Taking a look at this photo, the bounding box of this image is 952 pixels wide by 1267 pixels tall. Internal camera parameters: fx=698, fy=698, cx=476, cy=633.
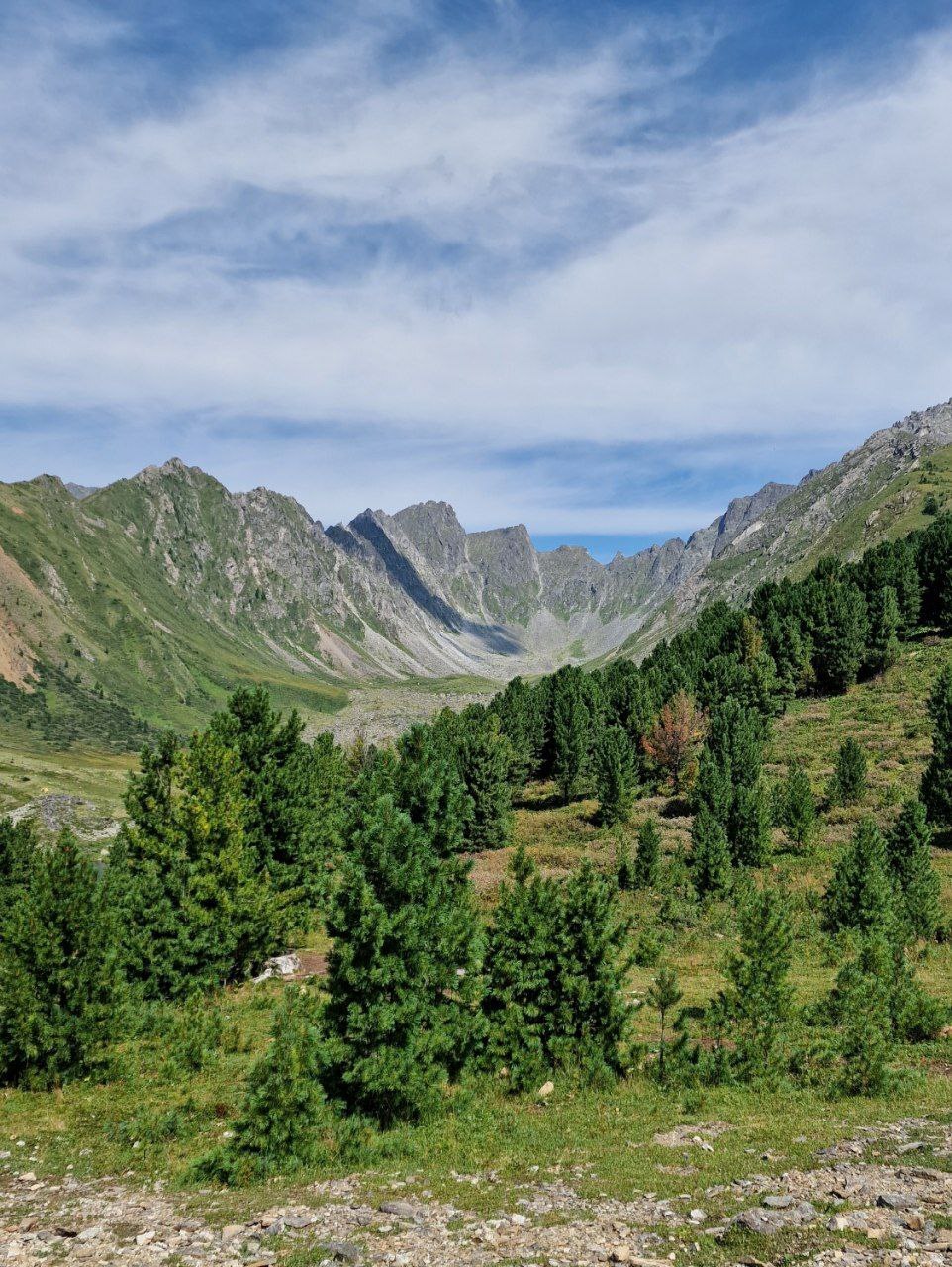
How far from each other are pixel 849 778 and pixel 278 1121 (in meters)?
57.1

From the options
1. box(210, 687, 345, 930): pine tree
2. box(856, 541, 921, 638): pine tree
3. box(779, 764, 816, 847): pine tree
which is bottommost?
box(779, 764, 816, 847): pine tree

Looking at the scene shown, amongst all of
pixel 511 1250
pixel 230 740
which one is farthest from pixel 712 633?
pixel 511 1250

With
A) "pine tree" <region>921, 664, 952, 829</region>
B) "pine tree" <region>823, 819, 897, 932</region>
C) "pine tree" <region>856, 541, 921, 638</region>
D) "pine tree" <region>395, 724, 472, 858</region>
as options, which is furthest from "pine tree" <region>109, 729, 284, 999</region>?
"pine tree" <region>856, 541, 921, 638</region>

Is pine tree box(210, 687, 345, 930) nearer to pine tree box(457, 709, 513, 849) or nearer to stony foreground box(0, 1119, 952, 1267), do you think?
stony foreground box(0, 1119, 952, 1267)

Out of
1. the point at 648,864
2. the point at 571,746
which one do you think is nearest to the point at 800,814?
the point at 648,864

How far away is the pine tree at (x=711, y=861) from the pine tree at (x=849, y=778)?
17.1 m

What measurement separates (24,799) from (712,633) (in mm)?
137749

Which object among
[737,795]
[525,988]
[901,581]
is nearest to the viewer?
[525,988]

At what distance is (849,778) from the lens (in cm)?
5931

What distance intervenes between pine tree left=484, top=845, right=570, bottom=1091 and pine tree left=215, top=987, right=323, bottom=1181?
251 inches

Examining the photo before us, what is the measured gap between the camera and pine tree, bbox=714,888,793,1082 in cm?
2025

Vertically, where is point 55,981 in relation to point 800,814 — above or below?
above

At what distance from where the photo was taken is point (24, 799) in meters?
141

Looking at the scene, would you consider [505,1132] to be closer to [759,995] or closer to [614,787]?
[759,995]
